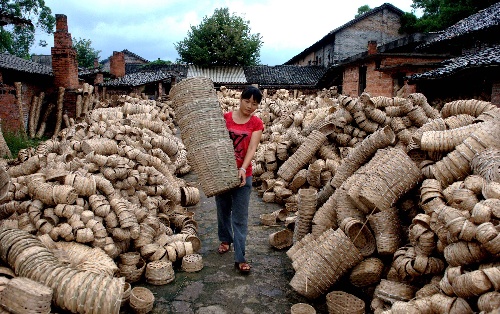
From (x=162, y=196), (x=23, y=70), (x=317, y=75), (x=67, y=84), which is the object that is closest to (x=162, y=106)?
(x=67, y=84)

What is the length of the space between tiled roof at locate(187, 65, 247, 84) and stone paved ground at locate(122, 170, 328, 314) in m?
23.9

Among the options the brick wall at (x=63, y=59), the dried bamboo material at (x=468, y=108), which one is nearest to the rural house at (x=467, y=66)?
the dried bamboo material at (x=468, y=108)

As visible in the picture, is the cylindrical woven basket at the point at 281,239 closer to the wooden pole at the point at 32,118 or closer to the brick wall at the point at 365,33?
the wooden pole at the point at 32,118

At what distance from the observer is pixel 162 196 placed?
4922 mm

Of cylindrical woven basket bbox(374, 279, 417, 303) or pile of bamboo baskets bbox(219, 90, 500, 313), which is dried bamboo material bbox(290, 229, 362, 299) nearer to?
pile of bamboo baskets bbox(219, 90, 500, 313)

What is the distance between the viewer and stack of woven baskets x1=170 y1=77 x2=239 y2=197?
3363mm

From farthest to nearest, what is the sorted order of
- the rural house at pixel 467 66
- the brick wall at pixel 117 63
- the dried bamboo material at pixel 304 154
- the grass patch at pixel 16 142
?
1. the brick wall at pixel 117 63
2. the grass patch at pixel 16 142
3. the rural house at pixel 467 66
4. the dried bamboo material at pixel 304 154

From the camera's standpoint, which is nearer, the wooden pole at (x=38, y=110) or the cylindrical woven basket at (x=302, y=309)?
the cylindrical woven basket at (x=302, y=309)

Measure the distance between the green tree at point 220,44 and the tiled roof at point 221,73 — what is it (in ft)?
2.98

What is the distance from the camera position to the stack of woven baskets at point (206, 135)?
336cm

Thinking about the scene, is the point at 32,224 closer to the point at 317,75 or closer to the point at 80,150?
the point at 80,150

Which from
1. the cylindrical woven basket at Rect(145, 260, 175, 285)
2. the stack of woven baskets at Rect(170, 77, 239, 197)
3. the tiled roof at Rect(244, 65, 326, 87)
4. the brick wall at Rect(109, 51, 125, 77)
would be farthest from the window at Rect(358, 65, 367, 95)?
the brick wall at Rect(109, 51, 125, 77)

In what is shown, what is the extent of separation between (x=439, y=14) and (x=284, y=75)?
41.1ft

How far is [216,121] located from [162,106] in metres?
12.1
